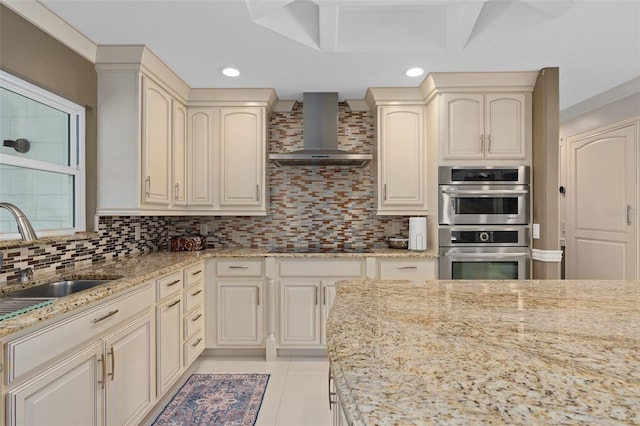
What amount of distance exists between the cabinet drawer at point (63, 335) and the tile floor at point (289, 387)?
1078 millimetres

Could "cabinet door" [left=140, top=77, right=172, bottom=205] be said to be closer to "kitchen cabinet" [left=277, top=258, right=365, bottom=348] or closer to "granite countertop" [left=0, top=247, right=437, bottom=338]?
"granite countertop" [left=0, top=247, right=437, bottom=338]

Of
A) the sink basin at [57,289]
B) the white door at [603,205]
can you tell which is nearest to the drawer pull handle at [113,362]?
the sink basin at [57,289]

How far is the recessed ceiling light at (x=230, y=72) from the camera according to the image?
2838 millimetres

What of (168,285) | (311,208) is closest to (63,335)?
(168,285)

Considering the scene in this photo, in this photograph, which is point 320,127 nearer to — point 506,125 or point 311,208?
point 311,208

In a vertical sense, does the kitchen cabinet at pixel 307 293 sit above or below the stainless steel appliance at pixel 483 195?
below

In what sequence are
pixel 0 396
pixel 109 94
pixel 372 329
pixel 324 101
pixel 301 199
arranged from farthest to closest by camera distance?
pixel 301 199 → pixel 324 101 → pixel 109 94 → pixel 0 396 → pixel 372 329

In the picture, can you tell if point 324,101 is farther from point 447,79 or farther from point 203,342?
point 203,342

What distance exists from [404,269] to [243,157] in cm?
177

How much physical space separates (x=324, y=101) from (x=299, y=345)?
2218 mm

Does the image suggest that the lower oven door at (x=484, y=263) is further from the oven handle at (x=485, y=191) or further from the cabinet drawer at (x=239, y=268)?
the cabinet drawer at (x=239, y=268)

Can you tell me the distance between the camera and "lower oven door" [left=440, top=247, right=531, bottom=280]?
2.96 m

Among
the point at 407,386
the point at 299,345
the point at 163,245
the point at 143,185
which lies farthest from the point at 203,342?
the point at 407,386

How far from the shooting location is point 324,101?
3.37 m
